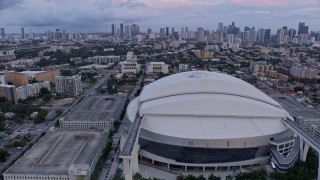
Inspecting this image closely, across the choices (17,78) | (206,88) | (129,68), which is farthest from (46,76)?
(206,88)

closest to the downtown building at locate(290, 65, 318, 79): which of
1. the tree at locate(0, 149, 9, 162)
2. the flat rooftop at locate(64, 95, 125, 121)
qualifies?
the flat rooftop at locate(64, 95, 125, 121)

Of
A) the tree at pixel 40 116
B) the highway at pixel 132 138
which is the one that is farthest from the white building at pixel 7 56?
Answer: the highway at pixel 132 138

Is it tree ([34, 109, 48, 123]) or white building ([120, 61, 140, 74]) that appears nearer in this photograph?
tree ([34, 109, 48, 123])

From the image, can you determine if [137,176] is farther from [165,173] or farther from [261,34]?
[261,34]

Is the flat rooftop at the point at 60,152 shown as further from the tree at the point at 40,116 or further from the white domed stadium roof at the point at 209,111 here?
the tree at the point at 40,116

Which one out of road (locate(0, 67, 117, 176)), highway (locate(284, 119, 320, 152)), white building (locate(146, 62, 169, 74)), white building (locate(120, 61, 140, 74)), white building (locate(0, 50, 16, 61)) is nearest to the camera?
highway (locate(284, 119, 320, 152))

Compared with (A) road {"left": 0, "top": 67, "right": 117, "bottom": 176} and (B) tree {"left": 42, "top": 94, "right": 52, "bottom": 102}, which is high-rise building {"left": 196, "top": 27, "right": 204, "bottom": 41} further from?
(B) tree {"left": 42, "top": 94, "right": 52, "bottom": 102}
